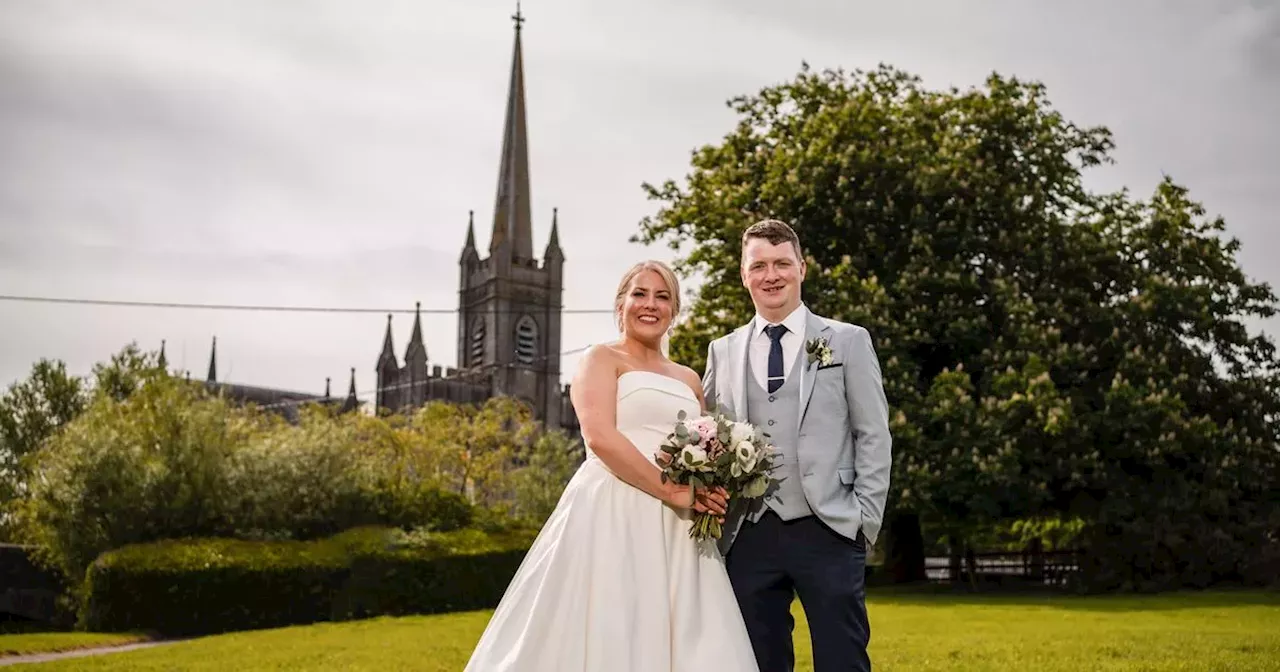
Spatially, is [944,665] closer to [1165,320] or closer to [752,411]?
[752,411]

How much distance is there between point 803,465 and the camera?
489 centimetres

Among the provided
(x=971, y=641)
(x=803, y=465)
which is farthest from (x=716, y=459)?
(x=971, y=641)

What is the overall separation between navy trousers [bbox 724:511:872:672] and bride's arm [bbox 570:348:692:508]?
15.6 inches

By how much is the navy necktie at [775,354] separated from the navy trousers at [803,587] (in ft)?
2.03

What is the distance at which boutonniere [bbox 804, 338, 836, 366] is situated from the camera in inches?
197

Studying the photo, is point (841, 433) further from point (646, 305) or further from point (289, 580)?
point (289, 580)

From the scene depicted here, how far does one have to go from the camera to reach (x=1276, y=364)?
25.0 meters

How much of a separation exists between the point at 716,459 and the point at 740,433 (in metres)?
0.17

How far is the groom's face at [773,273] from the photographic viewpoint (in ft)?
16.8

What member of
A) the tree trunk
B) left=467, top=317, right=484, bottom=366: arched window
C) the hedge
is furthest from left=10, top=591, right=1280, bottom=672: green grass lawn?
left=467, top=317, right=484, bottom=366: arched window

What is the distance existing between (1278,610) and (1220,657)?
8.37 m

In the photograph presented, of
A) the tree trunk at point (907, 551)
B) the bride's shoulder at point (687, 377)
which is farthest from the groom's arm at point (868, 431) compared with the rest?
the tree trunk at point (907, 551)

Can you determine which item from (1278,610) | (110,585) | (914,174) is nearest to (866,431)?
(1278,610)

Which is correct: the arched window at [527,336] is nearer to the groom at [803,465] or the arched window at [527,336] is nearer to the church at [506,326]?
the church at [506,326]
